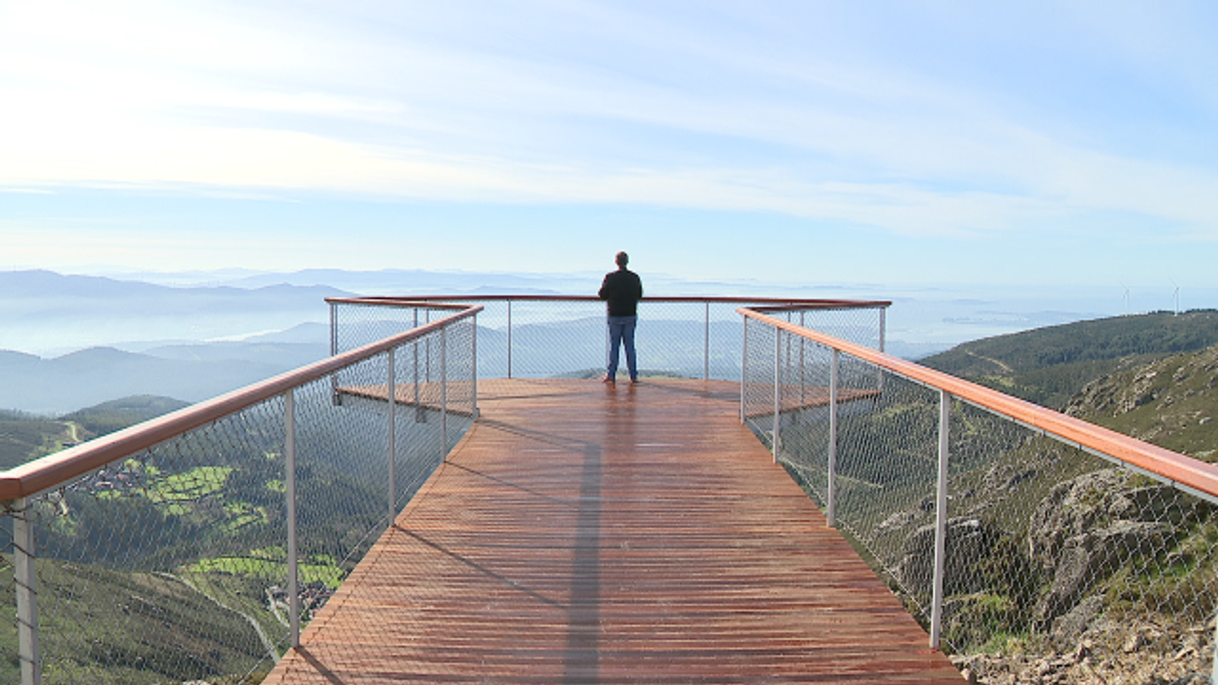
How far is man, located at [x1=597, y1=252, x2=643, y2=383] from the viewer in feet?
33.3

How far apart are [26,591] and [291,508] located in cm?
150

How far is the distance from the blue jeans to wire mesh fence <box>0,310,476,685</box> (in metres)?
5.56

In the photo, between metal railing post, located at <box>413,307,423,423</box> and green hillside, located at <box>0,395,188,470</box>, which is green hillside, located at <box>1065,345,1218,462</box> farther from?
green hillside, located at <box>0,395,188,470</box>

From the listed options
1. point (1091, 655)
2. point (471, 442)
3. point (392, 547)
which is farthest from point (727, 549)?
point (471, 442)

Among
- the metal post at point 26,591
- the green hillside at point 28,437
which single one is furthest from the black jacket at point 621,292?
the green hillside at point 28,437

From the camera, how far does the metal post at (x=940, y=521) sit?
3.16 metres

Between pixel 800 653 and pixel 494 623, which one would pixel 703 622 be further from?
pixel 494 623

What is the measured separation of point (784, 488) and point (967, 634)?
206 cm

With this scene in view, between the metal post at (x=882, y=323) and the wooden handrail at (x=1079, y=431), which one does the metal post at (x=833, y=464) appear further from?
the metal post at (x=882, y=323)

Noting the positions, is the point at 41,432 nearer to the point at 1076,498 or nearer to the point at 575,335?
the point at 575,335

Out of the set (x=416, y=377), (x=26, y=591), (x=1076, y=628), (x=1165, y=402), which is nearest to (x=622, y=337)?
(x=416, y=377)

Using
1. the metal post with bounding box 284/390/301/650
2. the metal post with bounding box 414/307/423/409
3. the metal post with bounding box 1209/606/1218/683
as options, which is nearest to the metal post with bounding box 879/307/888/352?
the metal post with bounding box 414/307/423/409

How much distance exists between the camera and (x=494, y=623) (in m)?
3.44

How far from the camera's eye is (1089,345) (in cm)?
10444
